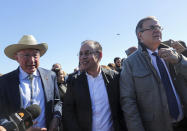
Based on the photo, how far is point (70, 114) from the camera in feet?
8.12

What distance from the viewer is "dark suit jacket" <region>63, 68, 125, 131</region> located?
2455mm

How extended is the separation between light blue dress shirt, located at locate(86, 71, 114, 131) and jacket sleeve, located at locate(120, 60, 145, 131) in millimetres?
270

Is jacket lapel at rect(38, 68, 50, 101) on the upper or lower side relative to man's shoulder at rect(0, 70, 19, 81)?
lower

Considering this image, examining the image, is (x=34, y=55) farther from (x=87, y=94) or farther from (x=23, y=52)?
(x=87, y=94)

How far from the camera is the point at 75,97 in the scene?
8.37 ft

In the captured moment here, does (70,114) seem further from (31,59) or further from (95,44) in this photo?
(95,44)

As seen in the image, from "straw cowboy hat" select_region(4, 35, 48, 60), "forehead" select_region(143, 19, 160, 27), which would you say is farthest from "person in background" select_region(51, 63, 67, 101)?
"forehead" select_region(143, 19, 160, 27)

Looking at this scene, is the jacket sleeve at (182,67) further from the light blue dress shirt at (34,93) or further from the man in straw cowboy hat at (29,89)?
the light blue dress shirt at (34,93)

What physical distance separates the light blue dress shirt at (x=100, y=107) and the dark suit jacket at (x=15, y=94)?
26.4 inches

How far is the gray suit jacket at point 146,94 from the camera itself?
88.5 inches

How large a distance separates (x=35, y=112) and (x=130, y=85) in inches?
51.6

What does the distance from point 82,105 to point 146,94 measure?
36.4 inches

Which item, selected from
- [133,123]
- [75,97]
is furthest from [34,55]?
[133,123]

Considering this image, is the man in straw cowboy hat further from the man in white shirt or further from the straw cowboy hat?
the man in white shirt
